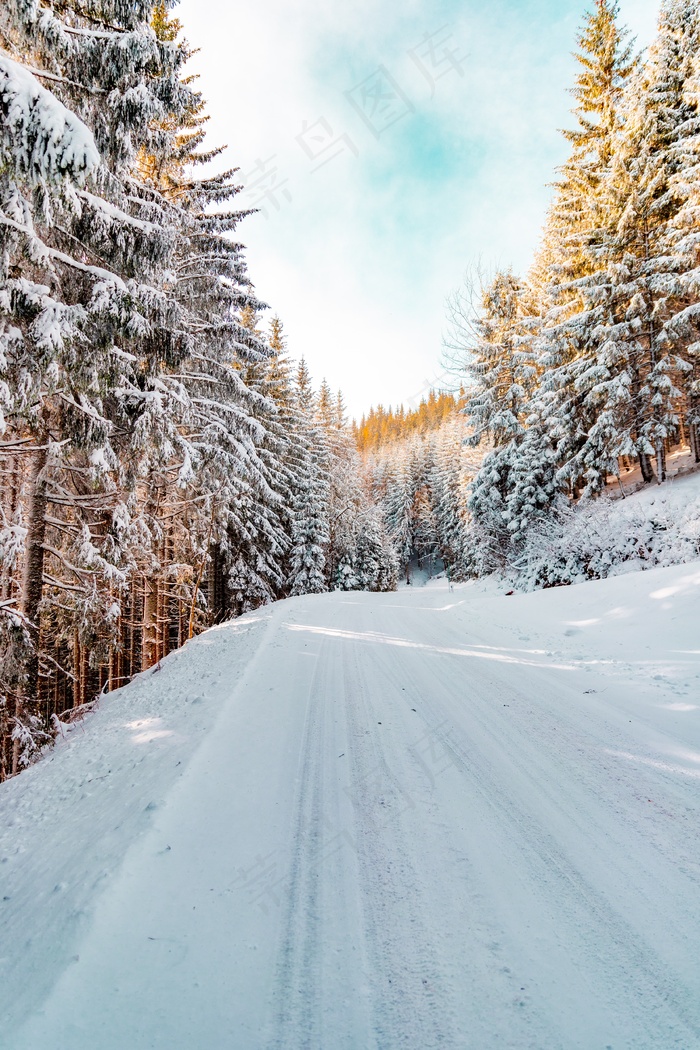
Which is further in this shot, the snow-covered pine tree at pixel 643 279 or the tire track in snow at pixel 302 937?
the snow-covered pine tree at pixel 643 279

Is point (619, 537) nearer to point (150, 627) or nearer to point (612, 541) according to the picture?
point (612, 541)

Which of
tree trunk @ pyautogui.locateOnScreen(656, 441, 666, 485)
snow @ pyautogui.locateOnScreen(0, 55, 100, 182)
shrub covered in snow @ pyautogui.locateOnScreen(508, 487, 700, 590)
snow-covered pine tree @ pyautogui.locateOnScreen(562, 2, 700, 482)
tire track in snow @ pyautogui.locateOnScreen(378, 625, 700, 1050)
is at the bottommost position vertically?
tire track in snow @ pyautogui.locateOnScreen(378, 625, 700, 1050)

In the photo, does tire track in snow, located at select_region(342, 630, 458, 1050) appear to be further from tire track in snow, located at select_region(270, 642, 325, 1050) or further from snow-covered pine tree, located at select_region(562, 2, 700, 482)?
snow-covered pine tree, located at select_region(562, 2, 700, 482)

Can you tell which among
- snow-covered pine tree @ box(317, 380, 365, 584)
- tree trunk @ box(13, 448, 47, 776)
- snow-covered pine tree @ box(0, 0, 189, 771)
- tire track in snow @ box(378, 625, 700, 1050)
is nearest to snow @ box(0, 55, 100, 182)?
snow-covered pine tree @ box(0, 0, 189, 771)

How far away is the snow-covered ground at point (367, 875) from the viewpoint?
161 centimetres

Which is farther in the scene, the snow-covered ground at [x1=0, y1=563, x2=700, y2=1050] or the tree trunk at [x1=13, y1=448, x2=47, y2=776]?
the tree trunk at [x1=13, y1=448, x2=47, y2=776]

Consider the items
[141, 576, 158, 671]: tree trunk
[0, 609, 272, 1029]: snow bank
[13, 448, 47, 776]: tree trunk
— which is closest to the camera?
[0, 609, 272, 1029]: snow bank

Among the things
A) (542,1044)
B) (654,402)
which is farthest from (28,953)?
(654,402)

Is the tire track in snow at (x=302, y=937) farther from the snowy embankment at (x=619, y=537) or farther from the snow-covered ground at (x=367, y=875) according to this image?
the snowy embankment at (x=619, y=537)

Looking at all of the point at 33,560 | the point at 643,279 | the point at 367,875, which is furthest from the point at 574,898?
the point at 643,279

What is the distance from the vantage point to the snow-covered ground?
1612 mm

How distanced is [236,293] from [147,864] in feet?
41.2

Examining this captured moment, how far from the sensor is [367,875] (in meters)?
2.32

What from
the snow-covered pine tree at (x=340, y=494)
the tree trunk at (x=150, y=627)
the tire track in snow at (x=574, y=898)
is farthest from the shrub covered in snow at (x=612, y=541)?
the snow-covered pine tree at (x=340, y=494)
